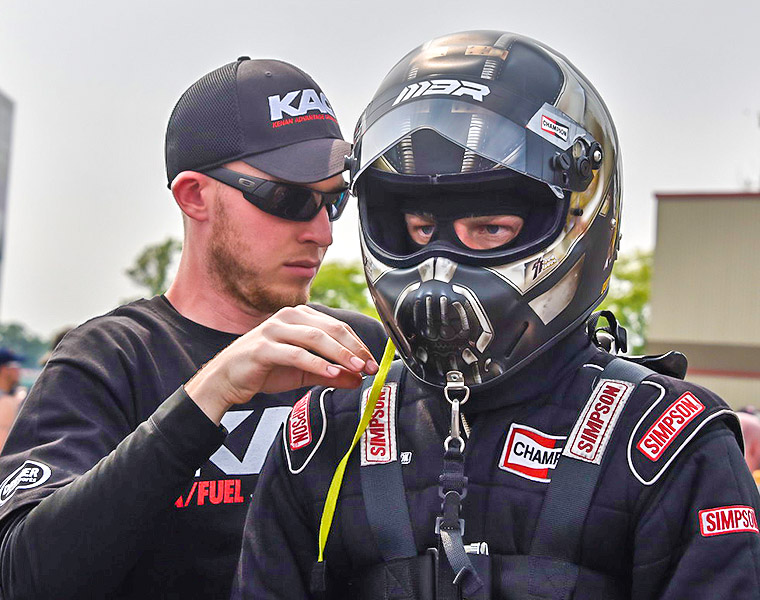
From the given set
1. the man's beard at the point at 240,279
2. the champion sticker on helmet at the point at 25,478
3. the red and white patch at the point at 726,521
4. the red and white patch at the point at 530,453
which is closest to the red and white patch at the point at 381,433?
the red and white patch at the point at 530,453

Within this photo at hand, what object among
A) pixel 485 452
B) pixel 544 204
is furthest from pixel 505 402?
pixel 544 204

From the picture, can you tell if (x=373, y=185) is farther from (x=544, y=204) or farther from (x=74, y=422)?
(x=74, y=422)

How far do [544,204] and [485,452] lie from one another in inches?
20.1

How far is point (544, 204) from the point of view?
206 centimetres

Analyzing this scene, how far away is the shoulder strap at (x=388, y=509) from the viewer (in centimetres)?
193

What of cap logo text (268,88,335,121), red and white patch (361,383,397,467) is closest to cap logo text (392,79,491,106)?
red and white patch (361,383,397,467)

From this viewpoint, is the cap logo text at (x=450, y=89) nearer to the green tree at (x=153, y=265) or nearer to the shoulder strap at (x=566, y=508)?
the shoulder strap at (x=566, y=508)

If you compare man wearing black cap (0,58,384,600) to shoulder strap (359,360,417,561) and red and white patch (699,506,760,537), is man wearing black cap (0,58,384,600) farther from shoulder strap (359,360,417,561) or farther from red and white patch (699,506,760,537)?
red and white patch (699,506,760,537)

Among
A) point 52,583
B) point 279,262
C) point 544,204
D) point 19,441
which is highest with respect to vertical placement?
point 544,204

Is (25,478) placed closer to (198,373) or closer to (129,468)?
(129,468)

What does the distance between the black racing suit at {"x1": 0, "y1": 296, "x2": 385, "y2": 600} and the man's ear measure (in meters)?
0.30

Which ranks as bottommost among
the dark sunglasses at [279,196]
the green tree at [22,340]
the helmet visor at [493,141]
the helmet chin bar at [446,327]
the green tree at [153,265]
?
the green tree at [22,340]

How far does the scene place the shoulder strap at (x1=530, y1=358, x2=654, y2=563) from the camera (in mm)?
1812

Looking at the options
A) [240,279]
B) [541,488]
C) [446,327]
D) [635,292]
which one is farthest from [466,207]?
[635,292]
